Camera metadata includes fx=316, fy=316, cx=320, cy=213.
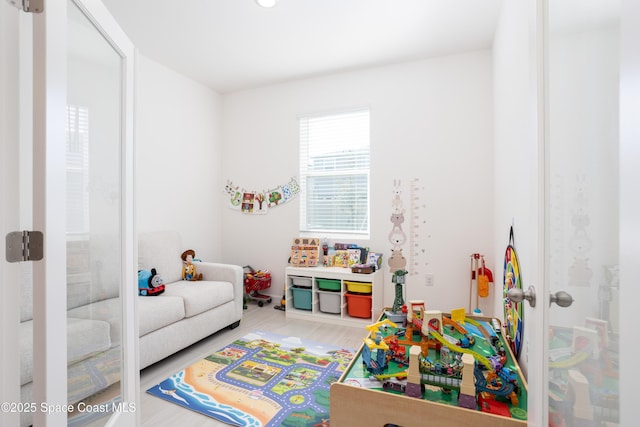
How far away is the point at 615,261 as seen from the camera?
0.50 meters

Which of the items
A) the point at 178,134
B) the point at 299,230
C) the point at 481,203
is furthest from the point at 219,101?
the point at 481,203

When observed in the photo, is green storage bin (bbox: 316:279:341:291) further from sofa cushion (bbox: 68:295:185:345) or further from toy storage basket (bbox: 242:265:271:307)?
sofa cushion (bbox: 68:295:185:345)

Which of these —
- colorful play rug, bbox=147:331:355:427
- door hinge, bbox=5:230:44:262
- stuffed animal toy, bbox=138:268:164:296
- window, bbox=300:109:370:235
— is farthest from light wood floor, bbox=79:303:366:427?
window, bbox=300:109:370:235

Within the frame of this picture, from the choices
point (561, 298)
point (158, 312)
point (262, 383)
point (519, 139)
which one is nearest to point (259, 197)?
point (158, 312)

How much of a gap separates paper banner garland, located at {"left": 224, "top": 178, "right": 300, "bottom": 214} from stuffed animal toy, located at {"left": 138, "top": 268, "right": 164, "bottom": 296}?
5.19 ft

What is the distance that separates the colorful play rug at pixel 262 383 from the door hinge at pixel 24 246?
134 centimetres

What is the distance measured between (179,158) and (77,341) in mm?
2789

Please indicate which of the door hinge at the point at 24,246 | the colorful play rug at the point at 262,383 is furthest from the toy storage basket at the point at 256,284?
the door hinge at the point at 24,246

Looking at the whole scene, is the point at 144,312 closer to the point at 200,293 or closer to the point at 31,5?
the point at 200,293

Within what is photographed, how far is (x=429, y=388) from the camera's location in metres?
1.16

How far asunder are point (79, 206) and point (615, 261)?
147 centimetres

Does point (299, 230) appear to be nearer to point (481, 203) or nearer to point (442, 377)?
point (481, 203)

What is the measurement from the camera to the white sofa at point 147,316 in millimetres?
1057

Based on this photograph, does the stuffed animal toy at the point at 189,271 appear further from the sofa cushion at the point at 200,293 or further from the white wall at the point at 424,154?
the white wall at the point at 424,154
